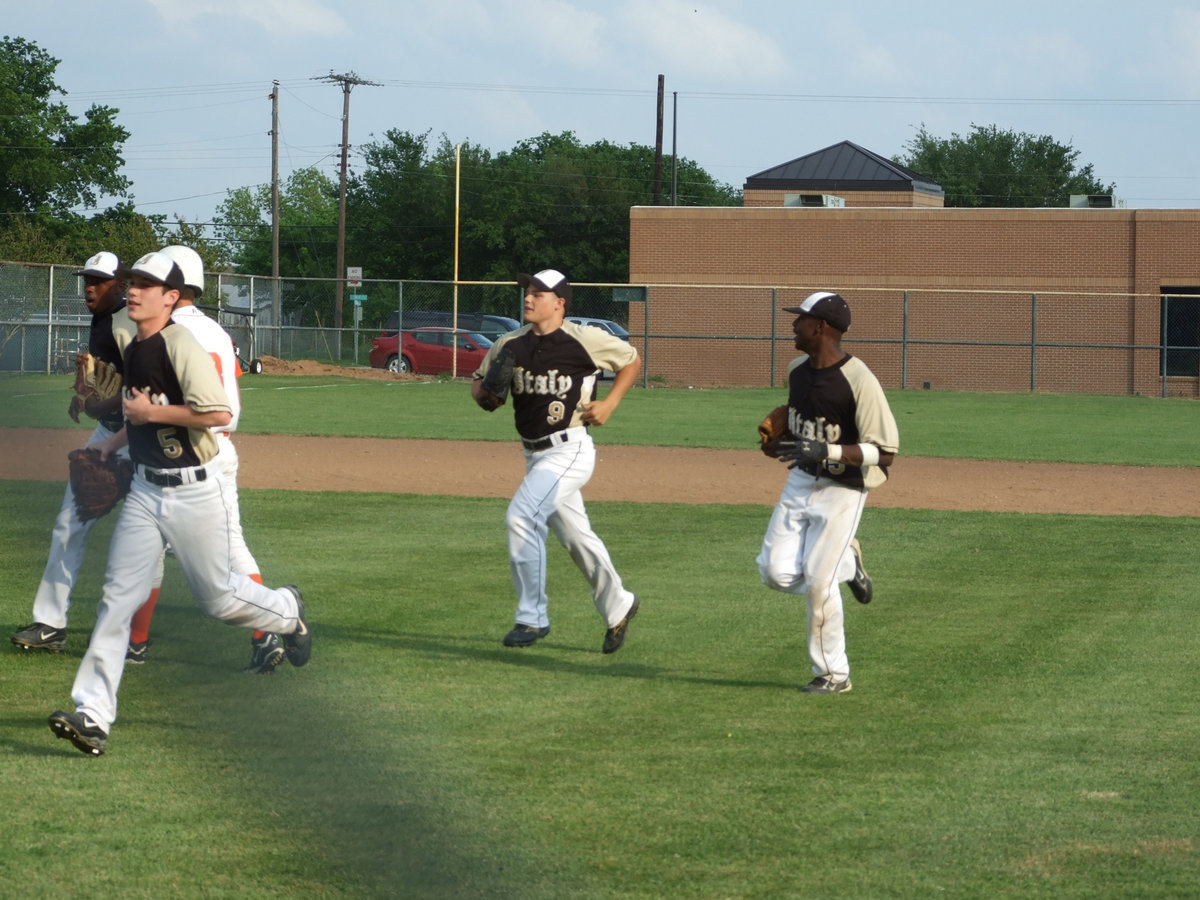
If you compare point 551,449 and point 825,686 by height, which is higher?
point 551,449

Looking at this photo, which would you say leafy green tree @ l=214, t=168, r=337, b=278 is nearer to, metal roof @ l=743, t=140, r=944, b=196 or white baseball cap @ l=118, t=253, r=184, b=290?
metal roof @ l=743, t=140, r=944, b=196

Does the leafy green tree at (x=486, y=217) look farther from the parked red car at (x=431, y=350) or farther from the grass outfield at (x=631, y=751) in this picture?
the grass outfield at (x=631, y=751)

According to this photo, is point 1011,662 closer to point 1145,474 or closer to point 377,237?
point 1145,474

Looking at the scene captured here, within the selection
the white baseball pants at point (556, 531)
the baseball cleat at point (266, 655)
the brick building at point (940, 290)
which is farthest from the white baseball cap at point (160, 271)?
the brick building at point (940, 290)

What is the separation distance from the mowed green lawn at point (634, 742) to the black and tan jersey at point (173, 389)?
1.04 meters

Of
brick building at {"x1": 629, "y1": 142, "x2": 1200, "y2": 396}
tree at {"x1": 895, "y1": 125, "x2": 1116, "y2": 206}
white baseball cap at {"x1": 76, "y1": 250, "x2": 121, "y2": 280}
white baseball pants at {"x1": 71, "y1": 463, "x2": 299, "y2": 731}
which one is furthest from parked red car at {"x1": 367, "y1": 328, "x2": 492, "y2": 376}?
tree at {"x1": 895, "y1": 125, "x2": 1116, "y2": 206}

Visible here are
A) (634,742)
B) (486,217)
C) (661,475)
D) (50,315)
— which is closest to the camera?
(634,742)

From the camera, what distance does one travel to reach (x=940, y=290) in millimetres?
34656

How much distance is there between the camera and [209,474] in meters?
5.43

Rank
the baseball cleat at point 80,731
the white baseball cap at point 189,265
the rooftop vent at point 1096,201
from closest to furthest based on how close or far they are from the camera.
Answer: the baseball cleat at point 80,731 < the white baseball cap at point 189,265 < the rooftop vent at point 1096,201

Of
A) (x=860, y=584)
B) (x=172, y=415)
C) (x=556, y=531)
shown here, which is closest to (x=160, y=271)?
(x=172, y=415)

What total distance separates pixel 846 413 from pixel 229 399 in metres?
Answer: 2.54

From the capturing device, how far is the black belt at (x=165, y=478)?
A: 533cm

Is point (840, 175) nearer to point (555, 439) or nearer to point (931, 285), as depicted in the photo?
point (931, 285)
